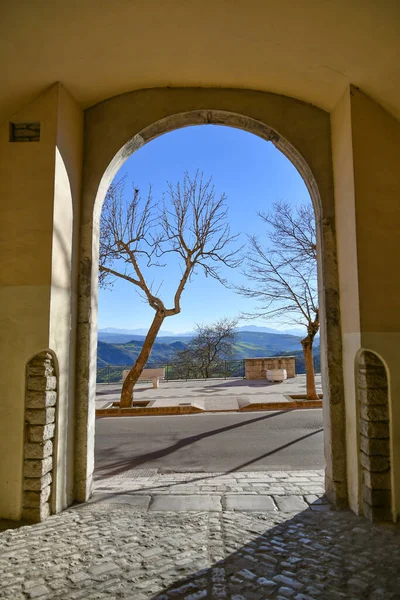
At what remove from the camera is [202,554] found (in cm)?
271

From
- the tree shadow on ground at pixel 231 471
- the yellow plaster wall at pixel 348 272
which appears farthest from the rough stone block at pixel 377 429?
the tree shadow on ground at pixel 231 471

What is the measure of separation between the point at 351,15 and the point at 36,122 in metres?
2.85

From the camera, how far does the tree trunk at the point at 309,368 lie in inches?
446

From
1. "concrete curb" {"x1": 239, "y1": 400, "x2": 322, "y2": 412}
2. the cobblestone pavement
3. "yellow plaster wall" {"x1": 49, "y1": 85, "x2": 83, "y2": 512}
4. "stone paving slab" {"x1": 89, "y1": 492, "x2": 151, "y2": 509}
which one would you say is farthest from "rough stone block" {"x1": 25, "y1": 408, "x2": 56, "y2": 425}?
"concrete curb" {"x1": 239, "y1": 400, "x2": 322, "y2": 412}

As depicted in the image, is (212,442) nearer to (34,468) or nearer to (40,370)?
(34,468)

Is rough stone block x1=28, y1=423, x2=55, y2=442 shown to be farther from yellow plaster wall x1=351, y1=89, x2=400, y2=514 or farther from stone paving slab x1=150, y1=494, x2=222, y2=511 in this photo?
yellow plaster wall x1=351, y1=89, x2=400, y2=514

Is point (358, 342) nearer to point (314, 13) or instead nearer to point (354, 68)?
point (354, 68)

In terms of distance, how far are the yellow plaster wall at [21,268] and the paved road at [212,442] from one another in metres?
2.45

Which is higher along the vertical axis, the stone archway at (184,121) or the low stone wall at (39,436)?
the stone archway at (184,121)

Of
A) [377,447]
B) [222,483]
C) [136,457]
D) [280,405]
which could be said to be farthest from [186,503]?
[280,405]

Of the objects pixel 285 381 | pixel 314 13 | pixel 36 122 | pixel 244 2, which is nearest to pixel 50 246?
pixel 36 122

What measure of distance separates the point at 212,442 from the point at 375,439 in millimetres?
4352

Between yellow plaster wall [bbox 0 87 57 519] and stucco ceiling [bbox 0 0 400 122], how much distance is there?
1.40 feet

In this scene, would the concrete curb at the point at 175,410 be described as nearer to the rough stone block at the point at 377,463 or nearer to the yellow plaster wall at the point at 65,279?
the yellow plaster wall at the point at 65,279
